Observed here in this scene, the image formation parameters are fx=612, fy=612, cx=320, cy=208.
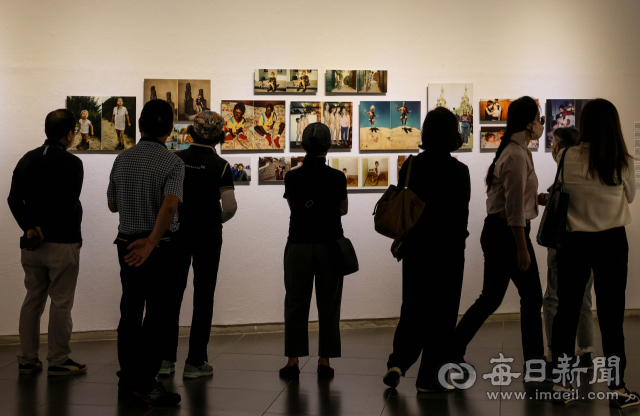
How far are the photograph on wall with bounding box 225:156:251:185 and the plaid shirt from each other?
1.87m

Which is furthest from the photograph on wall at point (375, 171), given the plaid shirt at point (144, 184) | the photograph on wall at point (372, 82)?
the plaid shirt at point (144, 184)

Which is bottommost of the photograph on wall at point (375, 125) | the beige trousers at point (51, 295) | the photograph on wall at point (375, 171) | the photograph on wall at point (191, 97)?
the beige trousers at point (51, 295)

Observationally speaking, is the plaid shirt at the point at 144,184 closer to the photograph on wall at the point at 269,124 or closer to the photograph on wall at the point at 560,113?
the photograph on wall at the point at 269,124

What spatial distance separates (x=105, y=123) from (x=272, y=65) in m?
1.43

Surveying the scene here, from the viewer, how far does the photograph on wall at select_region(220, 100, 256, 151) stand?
502 centimetres

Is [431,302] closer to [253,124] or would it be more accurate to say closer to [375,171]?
[375,171]

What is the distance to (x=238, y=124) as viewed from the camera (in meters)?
5.04

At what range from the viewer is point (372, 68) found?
16.9ft

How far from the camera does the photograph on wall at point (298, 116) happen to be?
5.08 meters

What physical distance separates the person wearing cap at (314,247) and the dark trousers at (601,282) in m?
1.29

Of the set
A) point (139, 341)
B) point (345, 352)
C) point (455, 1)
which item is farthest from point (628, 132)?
point (139, 341)

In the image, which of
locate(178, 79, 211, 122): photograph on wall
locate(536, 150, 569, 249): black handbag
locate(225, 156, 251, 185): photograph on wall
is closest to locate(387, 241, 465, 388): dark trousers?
locate(536, 150, 569, 249): black handbag

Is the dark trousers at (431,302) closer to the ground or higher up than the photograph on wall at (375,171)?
closer to the ground

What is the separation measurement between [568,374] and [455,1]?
129 inches
